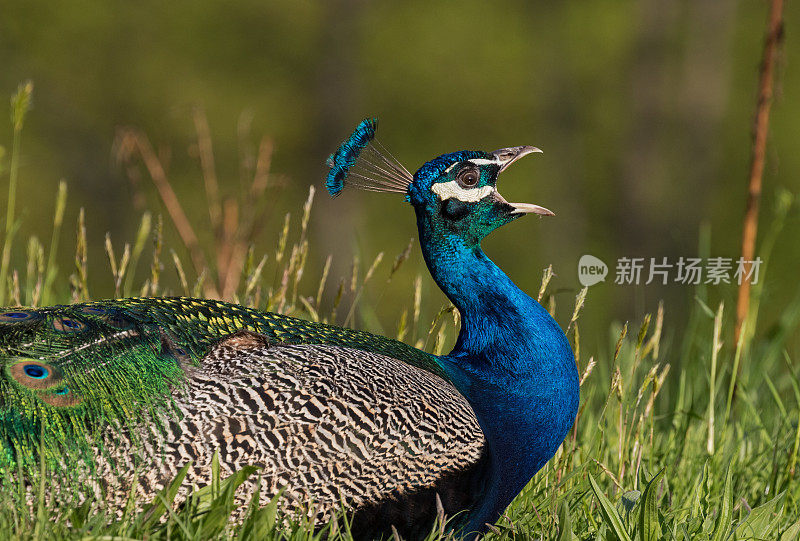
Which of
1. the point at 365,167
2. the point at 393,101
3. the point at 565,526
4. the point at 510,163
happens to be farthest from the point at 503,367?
the point at 393,101

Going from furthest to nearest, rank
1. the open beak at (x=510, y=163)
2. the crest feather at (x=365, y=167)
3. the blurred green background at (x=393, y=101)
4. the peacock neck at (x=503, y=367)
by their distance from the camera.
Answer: the blurred green background at (x=393, y=101), the crest feather at (x=365, y=167), the open beak at (x=510, y=163), the peacock neck at (x=503, y=367)

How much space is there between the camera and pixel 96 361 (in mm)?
2371

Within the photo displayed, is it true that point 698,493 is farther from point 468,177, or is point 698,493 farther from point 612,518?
point 468,177

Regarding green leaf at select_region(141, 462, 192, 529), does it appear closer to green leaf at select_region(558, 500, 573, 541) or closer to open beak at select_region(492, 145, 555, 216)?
green leaf at select_region(558, 500, 573, 541)

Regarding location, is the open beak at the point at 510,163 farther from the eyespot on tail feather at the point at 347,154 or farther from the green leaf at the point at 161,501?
the green leaf at the point at 161,501

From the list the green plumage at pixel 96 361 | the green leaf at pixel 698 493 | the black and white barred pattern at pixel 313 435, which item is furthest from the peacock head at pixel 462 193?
the green leaf at pixel 698 493

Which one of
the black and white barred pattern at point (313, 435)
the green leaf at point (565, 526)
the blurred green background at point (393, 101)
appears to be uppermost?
the blurred green background at point (393, 101)

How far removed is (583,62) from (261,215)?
44.1ft

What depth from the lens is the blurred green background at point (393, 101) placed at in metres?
15.3

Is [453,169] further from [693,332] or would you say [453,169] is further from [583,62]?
[583,62]

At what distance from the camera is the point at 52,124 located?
659 inches

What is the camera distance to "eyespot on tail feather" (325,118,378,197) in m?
3.17

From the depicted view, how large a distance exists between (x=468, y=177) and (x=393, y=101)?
1357cm

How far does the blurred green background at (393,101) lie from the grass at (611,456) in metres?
9.58
